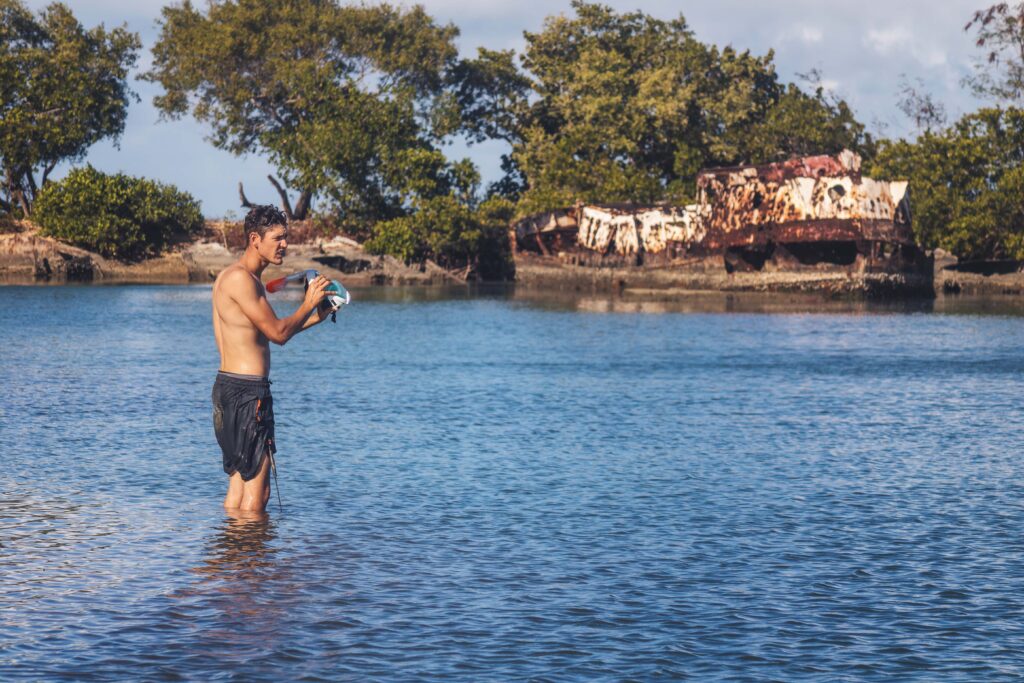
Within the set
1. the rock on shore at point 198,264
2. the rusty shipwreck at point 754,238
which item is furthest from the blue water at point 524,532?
the rock on shore at point 198,264

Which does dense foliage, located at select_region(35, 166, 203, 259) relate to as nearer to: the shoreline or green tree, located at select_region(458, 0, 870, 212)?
the shoreline

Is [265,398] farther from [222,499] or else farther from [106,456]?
[106,456]

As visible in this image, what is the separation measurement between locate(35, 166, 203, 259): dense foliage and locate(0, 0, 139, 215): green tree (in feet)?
8.94

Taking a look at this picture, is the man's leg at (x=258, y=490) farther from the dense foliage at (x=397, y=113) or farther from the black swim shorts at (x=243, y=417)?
the dense foliage at (x=397, y=113)

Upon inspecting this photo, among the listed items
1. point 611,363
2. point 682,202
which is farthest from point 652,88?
point 611,363

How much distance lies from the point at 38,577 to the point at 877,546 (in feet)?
17.8

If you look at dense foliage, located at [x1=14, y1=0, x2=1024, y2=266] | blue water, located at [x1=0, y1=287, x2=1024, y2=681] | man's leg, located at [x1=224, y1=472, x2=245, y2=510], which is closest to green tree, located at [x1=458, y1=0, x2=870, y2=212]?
dense foliage, located at [x1=14, y1=0, x2=1024, y2=266]

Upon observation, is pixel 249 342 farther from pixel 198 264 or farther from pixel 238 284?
pixel 198 264

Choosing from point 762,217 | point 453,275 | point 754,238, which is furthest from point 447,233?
point 762,217

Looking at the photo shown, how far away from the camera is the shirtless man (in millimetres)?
9477

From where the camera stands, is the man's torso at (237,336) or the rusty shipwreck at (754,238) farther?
the rusty shipwreck at (754,238)

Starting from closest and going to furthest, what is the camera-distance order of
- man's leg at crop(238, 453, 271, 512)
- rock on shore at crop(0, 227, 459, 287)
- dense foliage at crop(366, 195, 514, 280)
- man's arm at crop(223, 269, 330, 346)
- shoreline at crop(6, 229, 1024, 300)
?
man's arm at crop(223, 269, 330, 346) → man's leg at crop(238, 453, 271, 512) → shoreline at crop(6, 229, 1024, 300) → dense foliage at crop(366, 195, 514, 280) → rock on shore at crop(0, 227, 459, 287)

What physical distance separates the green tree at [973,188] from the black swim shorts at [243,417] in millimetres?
50073

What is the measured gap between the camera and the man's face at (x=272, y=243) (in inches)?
375
